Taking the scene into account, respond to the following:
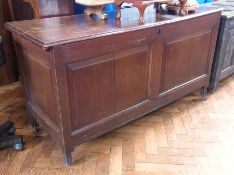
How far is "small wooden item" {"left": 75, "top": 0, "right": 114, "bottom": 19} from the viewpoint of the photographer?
1.53 metres

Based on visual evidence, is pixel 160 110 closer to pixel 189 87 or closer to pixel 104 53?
pixel 189 87

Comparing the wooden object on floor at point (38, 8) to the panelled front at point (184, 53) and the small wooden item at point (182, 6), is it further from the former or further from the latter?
the panelled front at point (184, 53)

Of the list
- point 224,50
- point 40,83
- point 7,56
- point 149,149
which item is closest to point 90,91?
point 40,83

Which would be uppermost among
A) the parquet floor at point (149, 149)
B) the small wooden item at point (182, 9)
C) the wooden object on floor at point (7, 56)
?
the small wooden item at point (182, 9)

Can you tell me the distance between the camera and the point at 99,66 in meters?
1.36

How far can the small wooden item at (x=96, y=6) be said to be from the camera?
153cm

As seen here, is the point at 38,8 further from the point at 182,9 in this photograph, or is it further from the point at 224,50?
the point at 224,50

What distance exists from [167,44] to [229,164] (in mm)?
806

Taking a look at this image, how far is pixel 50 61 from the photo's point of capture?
47.4 inches

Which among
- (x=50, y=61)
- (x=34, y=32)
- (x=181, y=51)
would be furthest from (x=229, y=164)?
(x=34, y=32)

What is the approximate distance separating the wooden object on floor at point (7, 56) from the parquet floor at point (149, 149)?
54cm

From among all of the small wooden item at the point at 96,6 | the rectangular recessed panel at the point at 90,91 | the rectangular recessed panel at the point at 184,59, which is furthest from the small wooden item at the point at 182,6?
the rectangular recessed panel at the point at 90,91

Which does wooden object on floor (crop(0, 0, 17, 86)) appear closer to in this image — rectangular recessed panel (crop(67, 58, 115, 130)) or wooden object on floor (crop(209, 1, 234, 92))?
rectangular recessed panel (crop(67, 58, 115, 130))

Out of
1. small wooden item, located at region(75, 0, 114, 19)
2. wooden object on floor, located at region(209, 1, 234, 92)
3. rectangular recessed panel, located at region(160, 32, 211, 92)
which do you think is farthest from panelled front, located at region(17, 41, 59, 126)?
wooden object on floor, located at region(209, 1, 234, 92)
